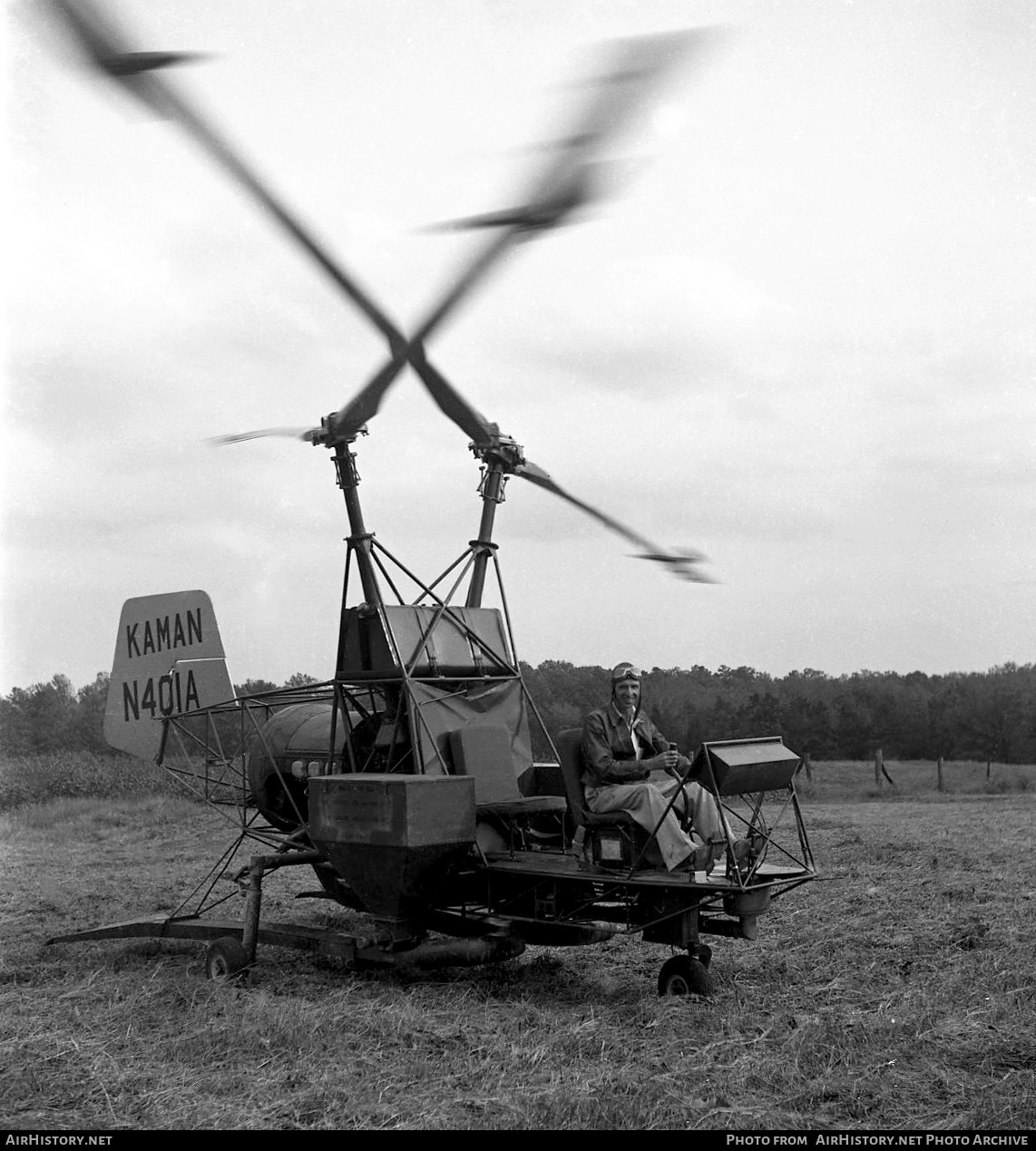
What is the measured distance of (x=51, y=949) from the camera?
9406mm

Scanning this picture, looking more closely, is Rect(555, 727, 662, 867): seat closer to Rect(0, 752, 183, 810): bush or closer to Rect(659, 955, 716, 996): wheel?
Rect(659, 955, 716, 996): wheel

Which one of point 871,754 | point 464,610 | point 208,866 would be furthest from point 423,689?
point 871,754

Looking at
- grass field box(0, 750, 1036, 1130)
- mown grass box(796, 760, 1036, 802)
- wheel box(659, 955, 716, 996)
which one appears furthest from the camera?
mown grass box(796, 760, 1036, 802)

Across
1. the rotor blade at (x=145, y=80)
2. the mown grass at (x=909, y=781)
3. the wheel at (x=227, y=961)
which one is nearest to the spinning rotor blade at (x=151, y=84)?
the rotor blade at (x=145, y=80)

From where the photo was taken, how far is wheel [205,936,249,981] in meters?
8.04

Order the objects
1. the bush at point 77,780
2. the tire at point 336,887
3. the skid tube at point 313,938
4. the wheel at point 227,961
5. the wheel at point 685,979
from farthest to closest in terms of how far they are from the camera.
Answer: the bush at point 77,780 → the tire at point 336,887 → the wheel at point 227,961 → the skid tube at point 313,938 → the wheel at point 685,979

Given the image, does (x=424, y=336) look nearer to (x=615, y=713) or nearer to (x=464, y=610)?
(x=615, y=713)

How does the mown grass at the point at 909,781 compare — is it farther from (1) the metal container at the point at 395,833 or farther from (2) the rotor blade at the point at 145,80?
(2) the rotor blade at the point at 145,80

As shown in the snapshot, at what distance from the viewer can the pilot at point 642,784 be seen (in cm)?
695

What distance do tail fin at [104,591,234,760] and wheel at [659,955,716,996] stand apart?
506 centimetres

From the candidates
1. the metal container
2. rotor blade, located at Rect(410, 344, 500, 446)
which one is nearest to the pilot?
the metal container

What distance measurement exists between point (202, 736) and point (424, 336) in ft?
23.9

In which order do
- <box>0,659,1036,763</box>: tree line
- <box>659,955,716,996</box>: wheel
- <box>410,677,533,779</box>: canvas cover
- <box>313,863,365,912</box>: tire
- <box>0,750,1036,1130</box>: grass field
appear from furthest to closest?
<box>0,659,1036,763</box>: tree line → <box>313,863,365,912</box>: tire → <box>410,677,533,779</box>: canvas cover → <box>659,955,716,996</box>: wheel → <box>0,750,1036,1130</box>: grass field

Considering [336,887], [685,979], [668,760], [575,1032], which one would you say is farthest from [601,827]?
[336,887]
